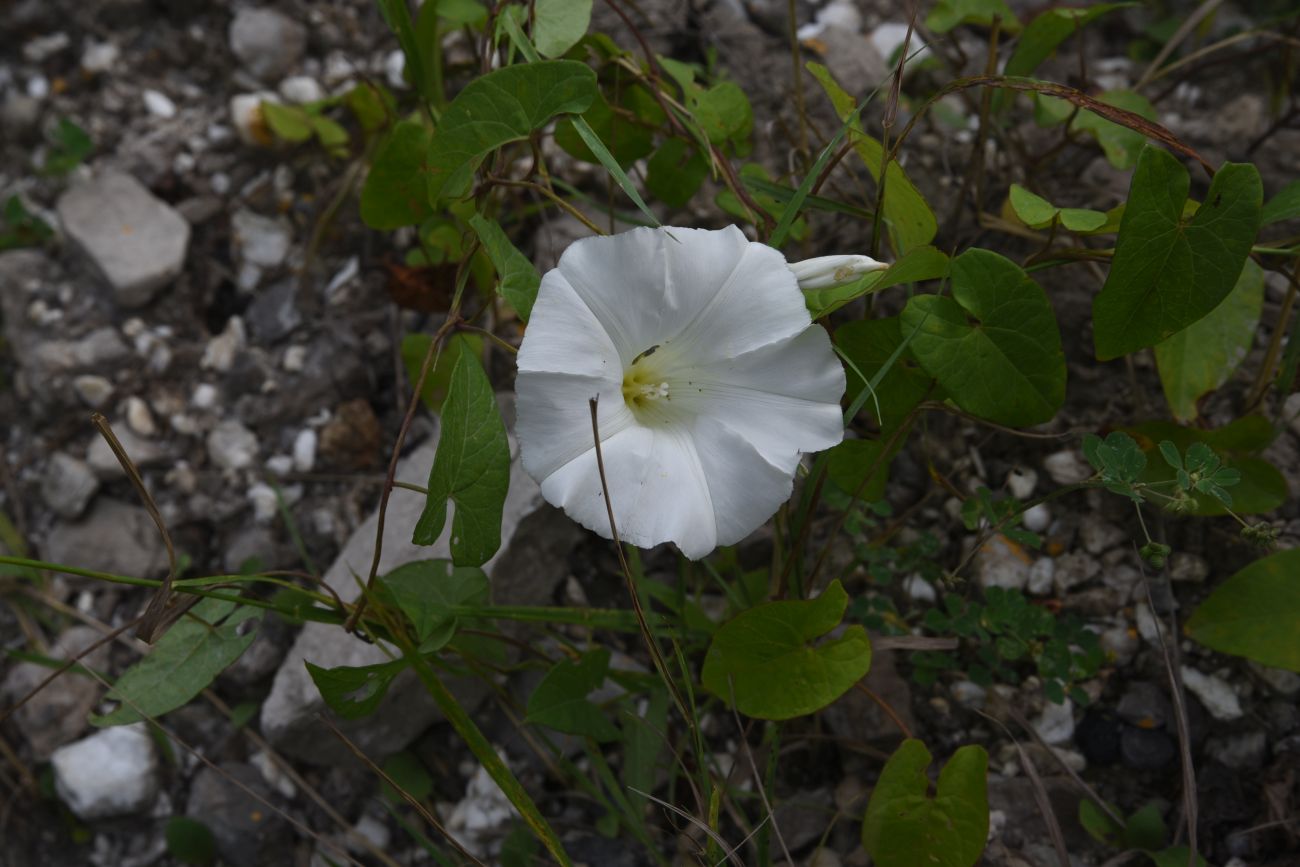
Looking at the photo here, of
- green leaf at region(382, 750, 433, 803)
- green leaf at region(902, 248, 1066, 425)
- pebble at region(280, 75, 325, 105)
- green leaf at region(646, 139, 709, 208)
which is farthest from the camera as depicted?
pebble at region(280, 75, 325, 105)

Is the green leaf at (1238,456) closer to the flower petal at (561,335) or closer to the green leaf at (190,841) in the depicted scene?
the flower petal at (561,335)

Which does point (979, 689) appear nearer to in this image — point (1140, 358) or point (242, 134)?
point (1140, 358)

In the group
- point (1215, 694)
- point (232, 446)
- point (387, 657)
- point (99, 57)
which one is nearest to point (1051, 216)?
point (1215, 694)

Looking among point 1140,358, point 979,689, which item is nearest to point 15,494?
point 979,689

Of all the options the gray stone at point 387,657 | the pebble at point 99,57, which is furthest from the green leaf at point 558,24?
the pebble at point 99,57

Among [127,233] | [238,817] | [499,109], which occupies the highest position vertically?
[499,109]

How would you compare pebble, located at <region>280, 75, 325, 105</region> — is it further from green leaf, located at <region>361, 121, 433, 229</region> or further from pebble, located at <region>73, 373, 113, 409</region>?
green leaf, located at <region>361, 121, 433, 229</region>

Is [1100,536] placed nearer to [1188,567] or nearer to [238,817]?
[1188,567]

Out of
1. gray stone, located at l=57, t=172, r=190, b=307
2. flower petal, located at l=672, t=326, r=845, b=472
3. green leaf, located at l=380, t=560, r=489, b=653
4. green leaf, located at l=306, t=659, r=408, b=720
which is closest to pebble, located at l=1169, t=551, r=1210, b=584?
flower petal, located at l=672, t=326, r=845, b=472
